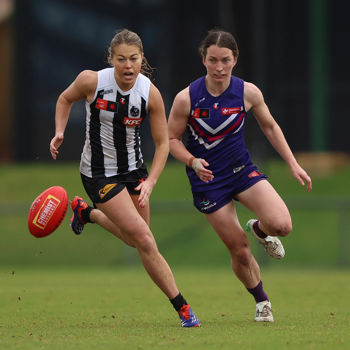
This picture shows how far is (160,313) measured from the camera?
9.53 m

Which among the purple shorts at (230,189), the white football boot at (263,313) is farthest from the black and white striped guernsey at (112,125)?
the white football boot at (263,313)

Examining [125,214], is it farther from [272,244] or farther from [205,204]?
[272,244]

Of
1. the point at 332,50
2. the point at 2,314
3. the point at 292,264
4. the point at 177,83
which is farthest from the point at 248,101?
the point at 332,50

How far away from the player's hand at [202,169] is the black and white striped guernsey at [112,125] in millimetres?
505

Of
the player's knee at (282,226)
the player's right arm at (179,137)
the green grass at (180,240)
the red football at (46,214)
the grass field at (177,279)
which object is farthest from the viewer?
the green grass at (180,240)

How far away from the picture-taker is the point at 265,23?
2341cm

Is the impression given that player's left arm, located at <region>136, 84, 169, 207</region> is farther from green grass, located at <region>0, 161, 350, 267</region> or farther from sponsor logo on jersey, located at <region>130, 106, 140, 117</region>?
green grass, located at <region>0, 161, 350, 267</region>

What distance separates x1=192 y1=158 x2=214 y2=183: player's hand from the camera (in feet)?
27.2

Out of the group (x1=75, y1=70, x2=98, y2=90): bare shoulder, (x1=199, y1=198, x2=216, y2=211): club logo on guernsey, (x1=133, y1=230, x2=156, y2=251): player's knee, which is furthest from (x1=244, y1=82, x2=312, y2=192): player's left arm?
(x1=133, y1=230, x2=156, y2=251): player's knee

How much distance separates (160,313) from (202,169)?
1.89m

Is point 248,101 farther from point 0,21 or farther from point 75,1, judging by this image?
point 0,21

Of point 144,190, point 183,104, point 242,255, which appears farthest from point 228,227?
point 183,104

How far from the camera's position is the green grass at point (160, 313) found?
7223mm

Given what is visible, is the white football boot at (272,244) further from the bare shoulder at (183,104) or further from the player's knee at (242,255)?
the bare shoulder at (183,104)
